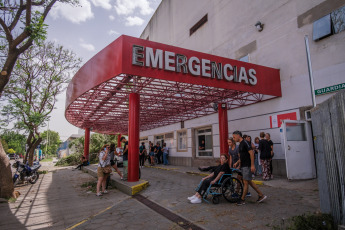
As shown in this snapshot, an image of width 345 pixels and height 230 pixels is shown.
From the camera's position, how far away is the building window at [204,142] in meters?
14.0

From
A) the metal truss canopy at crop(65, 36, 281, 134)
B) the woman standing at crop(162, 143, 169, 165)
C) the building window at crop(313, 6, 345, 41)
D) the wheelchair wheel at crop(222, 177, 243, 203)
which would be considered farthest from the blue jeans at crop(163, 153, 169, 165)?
the building window at crop(313, 6, 345, 41)

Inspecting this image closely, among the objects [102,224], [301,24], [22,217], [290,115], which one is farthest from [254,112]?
[22,217]

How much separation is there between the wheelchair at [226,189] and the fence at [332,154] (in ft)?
6.75

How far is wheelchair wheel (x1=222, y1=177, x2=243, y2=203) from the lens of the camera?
212 inches

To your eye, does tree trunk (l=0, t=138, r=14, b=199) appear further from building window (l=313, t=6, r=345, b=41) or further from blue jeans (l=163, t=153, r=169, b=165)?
building window (l=313, t=6, r=345, b=41)

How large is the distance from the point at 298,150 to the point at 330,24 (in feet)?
15.8

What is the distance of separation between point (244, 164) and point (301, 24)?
7197mm

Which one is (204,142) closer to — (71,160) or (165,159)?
(165,159)

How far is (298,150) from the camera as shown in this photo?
8008mm

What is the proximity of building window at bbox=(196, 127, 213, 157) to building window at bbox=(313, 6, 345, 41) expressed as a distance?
7.90m

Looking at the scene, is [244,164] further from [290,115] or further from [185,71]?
[290,115]

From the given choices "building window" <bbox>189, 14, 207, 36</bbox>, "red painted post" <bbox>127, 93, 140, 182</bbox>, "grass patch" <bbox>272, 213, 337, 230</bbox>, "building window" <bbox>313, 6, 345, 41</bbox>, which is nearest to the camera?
"grass patch" <bbox>272, 213, 337, 230</bbox>

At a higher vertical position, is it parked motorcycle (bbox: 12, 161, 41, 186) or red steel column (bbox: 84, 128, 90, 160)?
red steel column (bbox: 84, 128, 90, 160)

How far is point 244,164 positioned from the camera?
5195 millimetres
